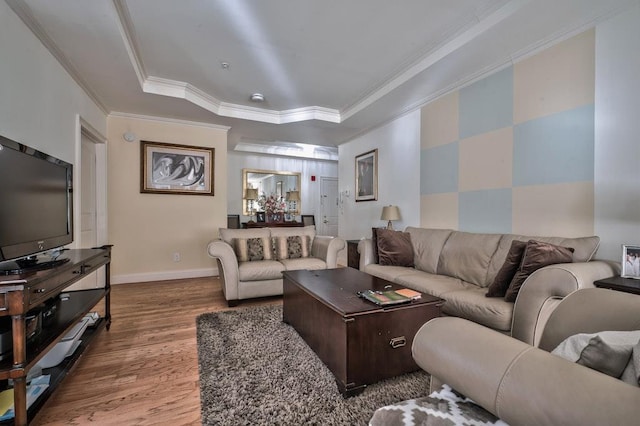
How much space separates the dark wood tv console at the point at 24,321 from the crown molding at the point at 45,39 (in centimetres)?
169

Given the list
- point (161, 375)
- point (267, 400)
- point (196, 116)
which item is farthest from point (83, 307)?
point (196, 116)

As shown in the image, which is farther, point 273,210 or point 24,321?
point 273,210

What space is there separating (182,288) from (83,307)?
6.51ft

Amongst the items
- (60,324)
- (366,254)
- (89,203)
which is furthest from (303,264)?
(89,203)

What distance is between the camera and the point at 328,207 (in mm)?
7762

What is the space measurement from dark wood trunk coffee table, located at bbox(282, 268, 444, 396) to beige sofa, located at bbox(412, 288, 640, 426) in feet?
1.99

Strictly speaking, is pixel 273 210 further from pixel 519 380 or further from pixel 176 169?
pixel 519 380

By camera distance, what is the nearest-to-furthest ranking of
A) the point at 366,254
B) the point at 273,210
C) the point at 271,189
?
the point at 366,254 → the point at 273,210 → the point at 271,189

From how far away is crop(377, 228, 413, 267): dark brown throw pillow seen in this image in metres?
3.19

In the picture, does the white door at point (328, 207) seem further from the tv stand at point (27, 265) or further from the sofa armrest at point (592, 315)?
the sofa armrest at point (592, 315)

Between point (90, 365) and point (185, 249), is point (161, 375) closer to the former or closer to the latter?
point (90, 365)

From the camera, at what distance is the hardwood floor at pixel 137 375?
4.89ft

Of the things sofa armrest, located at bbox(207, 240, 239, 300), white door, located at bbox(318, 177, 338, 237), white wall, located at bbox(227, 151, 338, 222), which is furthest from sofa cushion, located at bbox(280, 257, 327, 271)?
white door, located at bbox(318, 177, 338, 237)

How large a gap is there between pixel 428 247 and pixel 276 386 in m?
2.12
